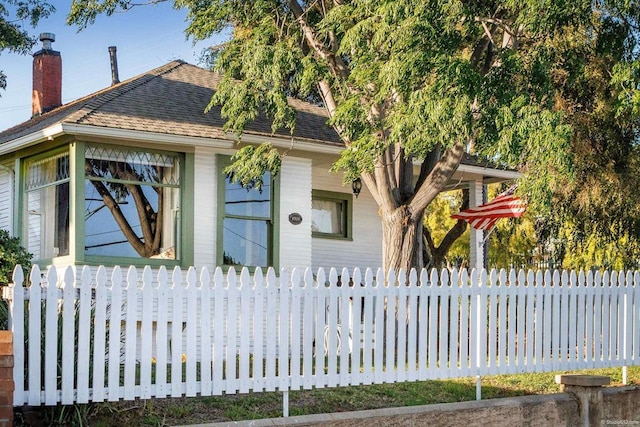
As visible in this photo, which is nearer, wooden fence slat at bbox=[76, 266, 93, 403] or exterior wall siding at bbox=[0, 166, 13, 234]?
wooden fence slat at bbox=[76, 266, 93, 403]

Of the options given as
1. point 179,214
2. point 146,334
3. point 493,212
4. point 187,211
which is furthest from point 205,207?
point 146,334

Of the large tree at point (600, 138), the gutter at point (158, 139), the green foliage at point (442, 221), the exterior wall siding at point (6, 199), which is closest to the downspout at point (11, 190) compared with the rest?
the exterior wall siding at point (6, 199)

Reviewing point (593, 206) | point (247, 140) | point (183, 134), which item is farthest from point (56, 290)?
point (593, 206)

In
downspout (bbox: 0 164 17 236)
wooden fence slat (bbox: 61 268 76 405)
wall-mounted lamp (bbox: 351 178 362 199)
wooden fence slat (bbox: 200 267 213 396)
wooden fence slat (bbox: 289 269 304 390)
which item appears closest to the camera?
wooden fence slat (bbox: 61 268 76 405)

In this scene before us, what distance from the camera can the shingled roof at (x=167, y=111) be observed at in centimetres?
Answer: 1478

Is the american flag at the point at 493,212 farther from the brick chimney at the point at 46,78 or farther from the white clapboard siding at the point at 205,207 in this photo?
the brick chimney at the point at 46,78

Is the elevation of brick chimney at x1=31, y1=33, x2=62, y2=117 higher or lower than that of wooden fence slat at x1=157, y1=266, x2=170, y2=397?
higher

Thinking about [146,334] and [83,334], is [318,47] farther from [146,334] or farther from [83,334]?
[83,334]

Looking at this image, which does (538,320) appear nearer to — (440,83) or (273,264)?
(440,83)

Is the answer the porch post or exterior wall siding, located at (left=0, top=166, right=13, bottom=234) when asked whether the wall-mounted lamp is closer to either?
the porch post

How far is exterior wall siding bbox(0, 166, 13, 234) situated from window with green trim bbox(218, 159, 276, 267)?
3917 millimetres

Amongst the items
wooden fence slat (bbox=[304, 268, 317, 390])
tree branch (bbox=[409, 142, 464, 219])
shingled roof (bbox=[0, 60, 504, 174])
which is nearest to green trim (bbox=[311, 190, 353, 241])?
shingled roof (bbox=[0, 60, 504, 174])

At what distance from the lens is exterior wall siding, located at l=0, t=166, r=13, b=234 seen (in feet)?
54.9

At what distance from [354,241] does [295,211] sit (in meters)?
2.87
